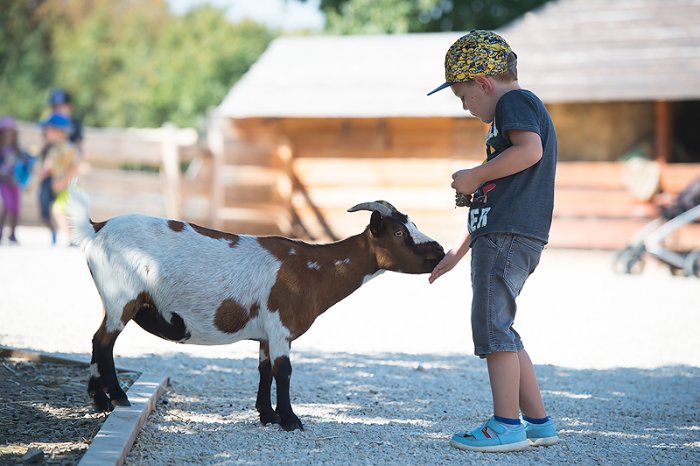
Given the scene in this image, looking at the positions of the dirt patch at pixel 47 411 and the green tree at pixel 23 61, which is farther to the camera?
the green tree at pixel 23 61

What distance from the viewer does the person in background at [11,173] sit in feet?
48.1

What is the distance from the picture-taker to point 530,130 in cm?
415

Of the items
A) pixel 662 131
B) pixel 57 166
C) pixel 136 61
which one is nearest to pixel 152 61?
pixel 136 61

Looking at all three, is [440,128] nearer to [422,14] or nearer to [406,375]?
[422,14]

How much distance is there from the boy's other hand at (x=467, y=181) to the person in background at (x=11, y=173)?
11.5 m

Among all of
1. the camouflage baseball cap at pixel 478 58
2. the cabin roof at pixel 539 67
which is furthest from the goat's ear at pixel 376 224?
the cabin roof at pixel 539 67

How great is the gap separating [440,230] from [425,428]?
43.2 feet

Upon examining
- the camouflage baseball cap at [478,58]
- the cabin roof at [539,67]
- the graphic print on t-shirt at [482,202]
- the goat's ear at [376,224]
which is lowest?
the goat's ear at [376,224]

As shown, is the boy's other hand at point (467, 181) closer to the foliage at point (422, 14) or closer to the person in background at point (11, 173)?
the person in background at point (11, 173)

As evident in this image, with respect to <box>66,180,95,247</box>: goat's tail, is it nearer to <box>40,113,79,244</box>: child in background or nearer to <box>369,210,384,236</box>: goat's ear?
<box>369,210,384,236</box>: goat's ear

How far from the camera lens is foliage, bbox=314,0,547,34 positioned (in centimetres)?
2622

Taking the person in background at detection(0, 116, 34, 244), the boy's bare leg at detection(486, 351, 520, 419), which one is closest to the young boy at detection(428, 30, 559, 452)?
the boy's bare leg at detection(486, 351, 520, 419)

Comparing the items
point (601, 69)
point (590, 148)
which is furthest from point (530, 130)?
point (590, 148)

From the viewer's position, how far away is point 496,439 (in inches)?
170
